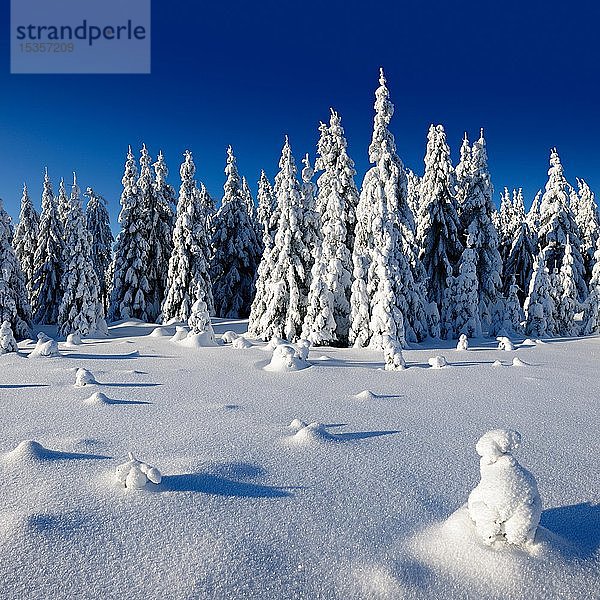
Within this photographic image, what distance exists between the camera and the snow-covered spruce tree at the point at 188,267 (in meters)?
27.0

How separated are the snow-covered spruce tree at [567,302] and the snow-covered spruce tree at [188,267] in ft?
71.9

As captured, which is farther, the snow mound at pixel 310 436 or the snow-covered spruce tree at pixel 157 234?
the snow-covered spruce tree at pixel 157 234

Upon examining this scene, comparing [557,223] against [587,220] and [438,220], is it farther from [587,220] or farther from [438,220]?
[587,220]

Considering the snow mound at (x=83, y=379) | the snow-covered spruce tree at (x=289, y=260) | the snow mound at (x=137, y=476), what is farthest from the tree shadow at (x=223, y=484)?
the snow-covered spruce tree at (x=289, y=260)

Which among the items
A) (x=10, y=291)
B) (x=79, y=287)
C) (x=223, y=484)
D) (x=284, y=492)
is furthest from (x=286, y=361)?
(x=10, y=291)

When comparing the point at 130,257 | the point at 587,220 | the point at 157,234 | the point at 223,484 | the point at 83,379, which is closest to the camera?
the point at 223,484

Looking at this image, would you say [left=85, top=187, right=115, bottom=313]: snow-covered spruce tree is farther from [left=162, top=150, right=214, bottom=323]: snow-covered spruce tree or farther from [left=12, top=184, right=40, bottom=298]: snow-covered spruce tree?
[left=162, top=150, right=214, bottom=323]: snow-covered spruce tree

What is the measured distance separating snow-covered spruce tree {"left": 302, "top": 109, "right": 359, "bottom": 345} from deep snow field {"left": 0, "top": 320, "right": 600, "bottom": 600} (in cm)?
936

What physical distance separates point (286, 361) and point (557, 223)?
2539cm

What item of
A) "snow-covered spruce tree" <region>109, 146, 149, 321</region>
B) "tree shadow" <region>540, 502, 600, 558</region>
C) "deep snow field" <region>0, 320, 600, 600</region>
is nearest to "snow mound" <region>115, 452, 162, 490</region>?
"deep snow field" <region>0, 320, 600, 600</region>

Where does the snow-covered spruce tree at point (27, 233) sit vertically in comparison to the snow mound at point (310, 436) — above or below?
above

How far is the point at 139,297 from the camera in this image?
29.4m

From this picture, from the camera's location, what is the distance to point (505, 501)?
10.6 ft

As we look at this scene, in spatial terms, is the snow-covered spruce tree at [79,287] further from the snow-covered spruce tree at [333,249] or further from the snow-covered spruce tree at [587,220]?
the snow-covered spruce tree at [587,220]
